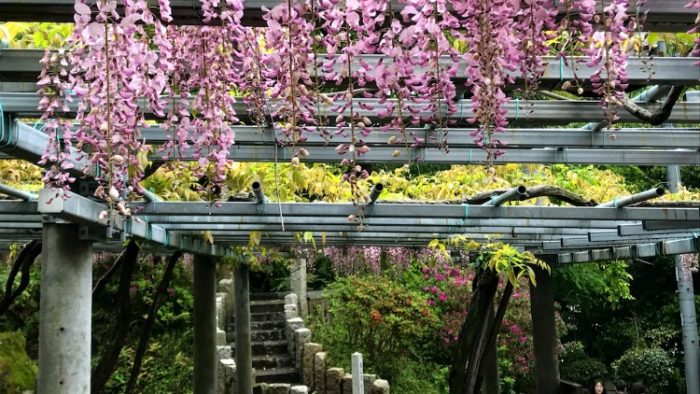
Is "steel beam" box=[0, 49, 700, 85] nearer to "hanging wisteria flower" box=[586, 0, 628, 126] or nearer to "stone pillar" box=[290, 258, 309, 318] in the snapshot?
"hanging wisteria flower" box=[586, 0, 628, 126]

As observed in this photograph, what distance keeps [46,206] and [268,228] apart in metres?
1.87

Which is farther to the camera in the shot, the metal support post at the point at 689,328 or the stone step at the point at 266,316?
the stone step at the point at 266,316

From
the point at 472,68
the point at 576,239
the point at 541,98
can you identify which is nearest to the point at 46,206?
the point at 472,68

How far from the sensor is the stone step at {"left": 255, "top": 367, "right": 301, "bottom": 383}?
9.08 m

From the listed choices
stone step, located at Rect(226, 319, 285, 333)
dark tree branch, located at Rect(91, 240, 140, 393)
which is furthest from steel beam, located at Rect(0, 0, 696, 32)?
stone step, located at Rect(226, 319, 285, 333)

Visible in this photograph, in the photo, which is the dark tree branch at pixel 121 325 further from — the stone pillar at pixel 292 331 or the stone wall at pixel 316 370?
the stone pillar at pixel 292 331

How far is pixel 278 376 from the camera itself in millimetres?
9180

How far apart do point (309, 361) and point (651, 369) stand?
501 cm

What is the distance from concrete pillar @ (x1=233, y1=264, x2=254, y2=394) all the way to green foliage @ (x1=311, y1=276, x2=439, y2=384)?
148cm

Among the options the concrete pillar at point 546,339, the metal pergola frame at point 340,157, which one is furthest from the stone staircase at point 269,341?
the metal pergola frame at point 340,157

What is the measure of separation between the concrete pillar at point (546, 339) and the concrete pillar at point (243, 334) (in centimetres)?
307

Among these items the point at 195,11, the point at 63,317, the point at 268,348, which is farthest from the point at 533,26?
the point at 268,348

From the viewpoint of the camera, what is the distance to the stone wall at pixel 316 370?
760cm

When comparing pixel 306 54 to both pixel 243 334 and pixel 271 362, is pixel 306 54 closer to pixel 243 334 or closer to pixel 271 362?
pixel 243 334
